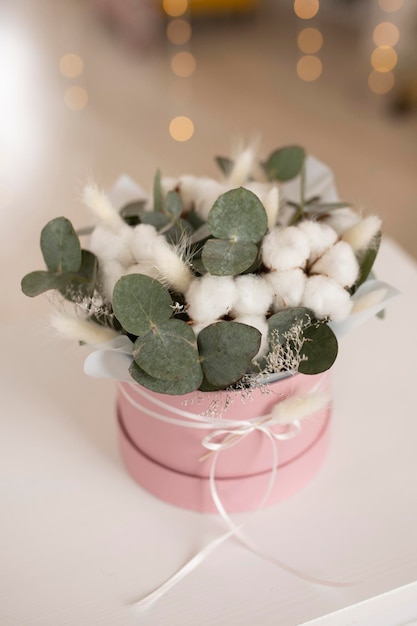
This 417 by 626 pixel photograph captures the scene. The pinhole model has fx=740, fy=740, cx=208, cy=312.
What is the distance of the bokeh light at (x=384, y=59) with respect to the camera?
2605 mm

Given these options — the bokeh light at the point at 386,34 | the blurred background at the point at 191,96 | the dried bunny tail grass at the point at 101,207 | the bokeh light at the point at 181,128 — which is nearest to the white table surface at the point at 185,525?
the dried bunny tail grass at the point at 101,207

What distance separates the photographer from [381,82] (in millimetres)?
2625

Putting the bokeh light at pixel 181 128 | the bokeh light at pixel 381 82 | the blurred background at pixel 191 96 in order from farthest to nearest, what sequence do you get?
the bokeh light at pixel 381 82 → the bokeh light at pixel 181 128 → the blurred background at pixel 191 96

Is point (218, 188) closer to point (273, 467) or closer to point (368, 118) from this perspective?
point (273, 467)

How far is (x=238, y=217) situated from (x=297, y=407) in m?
0.17

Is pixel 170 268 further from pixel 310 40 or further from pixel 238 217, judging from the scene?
pixel 310 40

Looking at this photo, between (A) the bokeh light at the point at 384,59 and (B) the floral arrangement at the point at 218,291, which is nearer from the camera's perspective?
(B) the floral arrangement at the point at 218,291

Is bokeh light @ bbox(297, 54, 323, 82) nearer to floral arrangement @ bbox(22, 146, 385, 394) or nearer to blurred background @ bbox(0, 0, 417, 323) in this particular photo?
blurred background @ bbox(0, 0, 417, 323)

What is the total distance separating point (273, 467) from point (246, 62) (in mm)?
2426

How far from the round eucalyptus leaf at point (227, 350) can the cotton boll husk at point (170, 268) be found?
0.18 feet

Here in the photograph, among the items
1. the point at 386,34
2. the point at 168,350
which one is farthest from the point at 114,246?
the point at 386,34

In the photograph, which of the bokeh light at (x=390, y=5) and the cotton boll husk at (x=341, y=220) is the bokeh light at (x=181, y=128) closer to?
the bokeh light at (x=390, y=5)

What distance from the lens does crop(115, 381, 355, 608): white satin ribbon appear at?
661 millimetres

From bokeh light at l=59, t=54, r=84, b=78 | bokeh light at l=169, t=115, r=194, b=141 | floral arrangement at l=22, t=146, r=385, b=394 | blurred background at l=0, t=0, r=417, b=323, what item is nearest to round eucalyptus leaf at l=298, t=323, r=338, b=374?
floral arrangement at l=22, t=146, r=385, b=394
